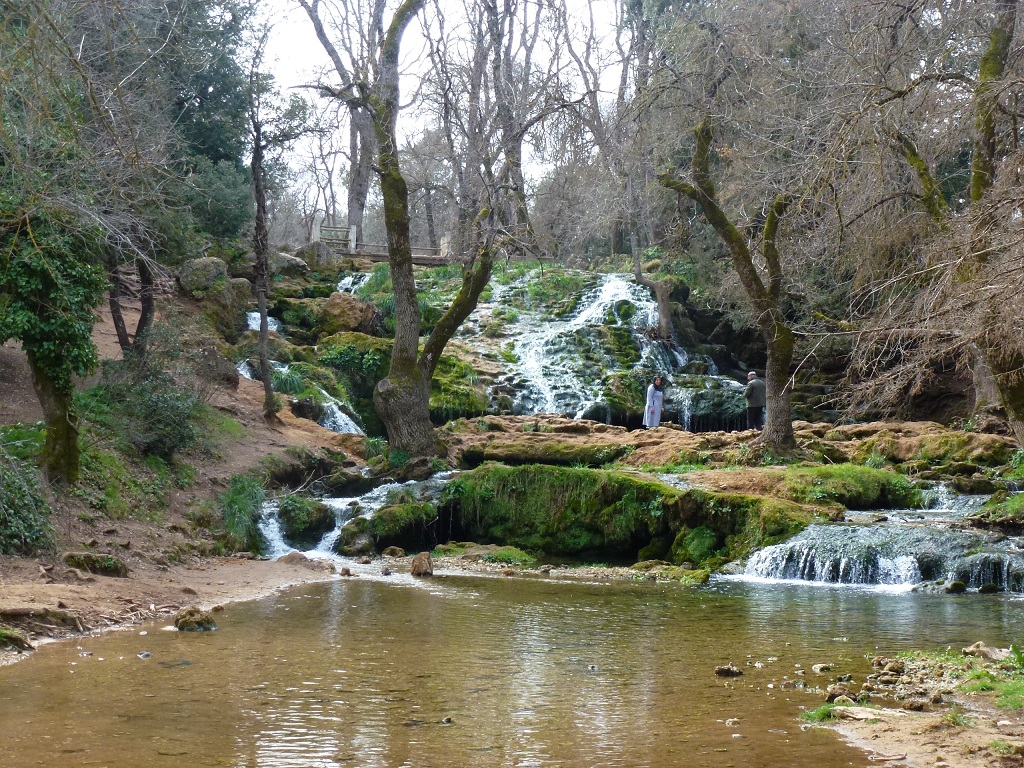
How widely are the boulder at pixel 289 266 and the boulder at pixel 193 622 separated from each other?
841 inches

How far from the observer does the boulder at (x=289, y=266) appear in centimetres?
2903

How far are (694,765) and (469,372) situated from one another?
19.4 m

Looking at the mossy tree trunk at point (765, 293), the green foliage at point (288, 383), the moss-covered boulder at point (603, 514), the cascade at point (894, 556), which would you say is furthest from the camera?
the green foliage at point (288, 383)

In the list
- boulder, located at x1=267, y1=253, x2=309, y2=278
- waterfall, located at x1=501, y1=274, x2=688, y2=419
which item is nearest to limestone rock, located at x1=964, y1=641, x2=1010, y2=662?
waterfall, located at x1=501, y1=274, x2=688, y2=419

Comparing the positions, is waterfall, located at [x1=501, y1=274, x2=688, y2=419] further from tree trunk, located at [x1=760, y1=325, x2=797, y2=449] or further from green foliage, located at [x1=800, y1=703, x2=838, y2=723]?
green foliage, located at [x1=800, y1=703, x2=838, y2=723]

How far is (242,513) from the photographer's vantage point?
14133 millimetres

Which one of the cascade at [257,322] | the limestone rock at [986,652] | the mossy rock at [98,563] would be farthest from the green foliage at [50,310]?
the cascade at [257,322]

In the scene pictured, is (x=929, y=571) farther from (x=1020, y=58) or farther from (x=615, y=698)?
(x=615, y=698)

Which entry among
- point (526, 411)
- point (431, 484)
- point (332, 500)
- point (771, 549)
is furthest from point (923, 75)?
point (526, 411)

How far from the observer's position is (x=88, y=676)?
639cm

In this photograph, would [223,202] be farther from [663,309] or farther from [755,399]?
[755,399]

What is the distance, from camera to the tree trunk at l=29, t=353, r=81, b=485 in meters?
11.7

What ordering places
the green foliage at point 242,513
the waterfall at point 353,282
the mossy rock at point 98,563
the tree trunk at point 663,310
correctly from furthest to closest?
the waterfall at point 353,282
the tree trunk at point 663,310
the green foliage at point 242,513
the mossy rock at point 98,563

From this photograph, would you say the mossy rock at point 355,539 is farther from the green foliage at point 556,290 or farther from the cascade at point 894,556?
the green foliage at point 556,290
